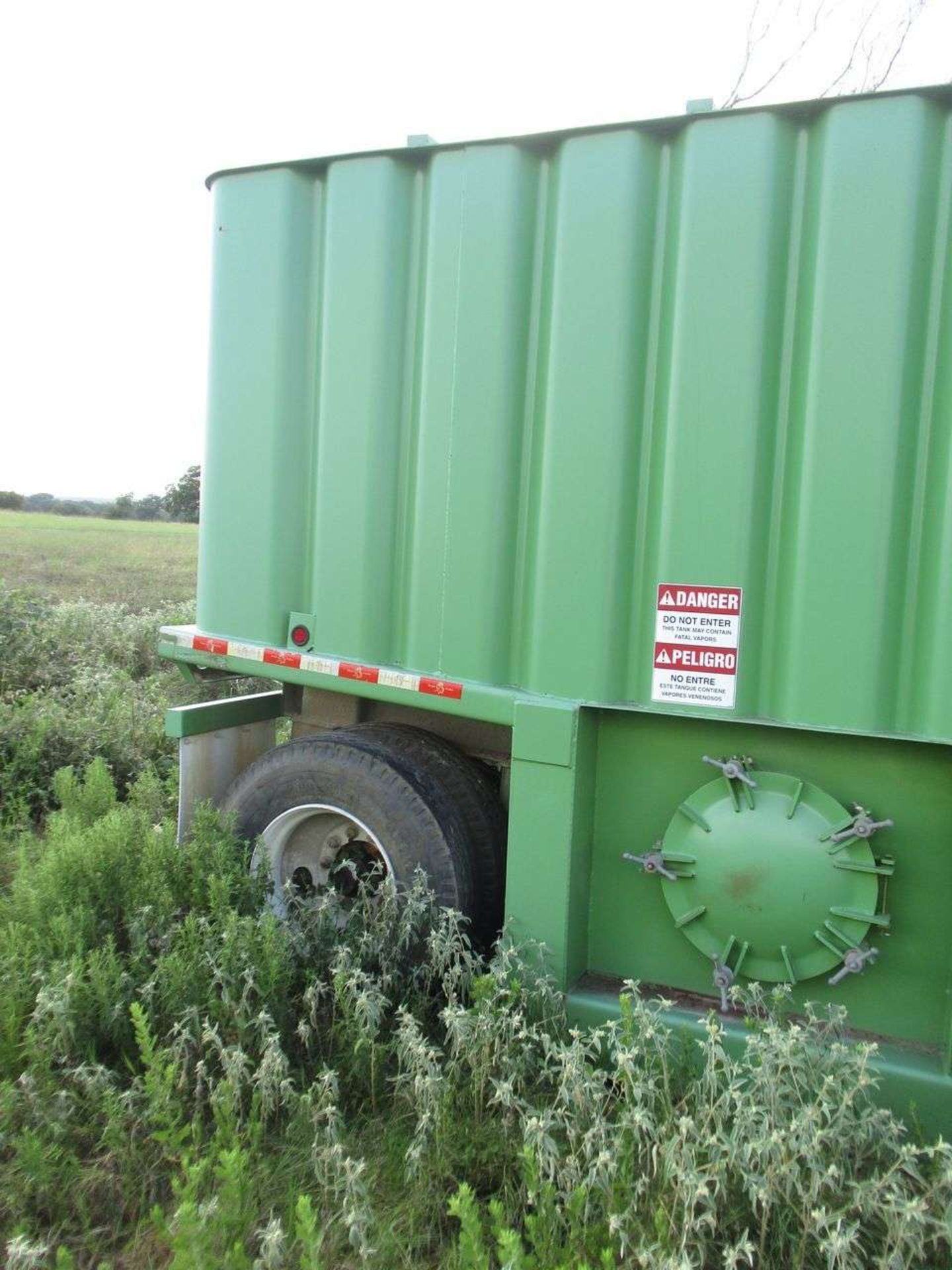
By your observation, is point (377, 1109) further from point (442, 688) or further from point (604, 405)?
point (604, 405)

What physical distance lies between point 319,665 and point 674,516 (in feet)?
4.38

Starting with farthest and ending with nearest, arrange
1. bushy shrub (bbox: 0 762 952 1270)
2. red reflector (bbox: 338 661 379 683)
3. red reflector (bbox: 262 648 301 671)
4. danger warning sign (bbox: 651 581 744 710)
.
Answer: red reflector (bbox: 262 648 301 671)
red reflector (bbox: 338 661 379 683)
danger warning sign (bbox: 651 581 744 710)
bushy shrub (bbox: 0 762 952 1270)

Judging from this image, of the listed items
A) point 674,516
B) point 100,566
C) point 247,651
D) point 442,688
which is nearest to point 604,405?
point 674,516

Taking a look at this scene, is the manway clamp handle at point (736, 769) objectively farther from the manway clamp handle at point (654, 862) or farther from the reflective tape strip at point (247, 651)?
the reflective tape strip at point (247, 651)

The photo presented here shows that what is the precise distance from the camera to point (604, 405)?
2.91 meters

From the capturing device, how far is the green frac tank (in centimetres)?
→ 262

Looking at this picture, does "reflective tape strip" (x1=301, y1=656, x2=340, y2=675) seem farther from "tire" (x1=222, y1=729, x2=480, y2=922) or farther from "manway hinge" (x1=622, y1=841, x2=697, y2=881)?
"manway hinge" (x1=622, y1=841, x2=697, y2=881)

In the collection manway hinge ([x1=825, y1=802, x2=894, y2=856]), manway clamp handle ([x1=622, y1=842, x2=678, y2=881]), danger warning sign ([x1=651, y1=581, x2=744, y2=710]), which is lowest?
manway clamp handle ([x1=622, y1=842, x2=678, y2=881])

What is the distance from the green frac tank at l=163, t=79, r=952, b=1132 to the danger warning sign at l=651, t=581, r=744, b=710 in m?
0.01

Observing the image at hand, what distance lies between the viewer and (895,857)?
2.75 meters

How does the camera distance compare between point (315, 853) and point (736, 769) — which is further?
point (315, 853)

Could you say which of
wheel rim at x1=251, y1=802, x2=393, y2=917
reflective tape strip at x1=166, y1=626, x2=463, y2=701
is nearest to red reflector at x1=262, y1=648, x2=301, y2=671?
reflective tape strip at x1=166, y1=626, x2=463, y2=701

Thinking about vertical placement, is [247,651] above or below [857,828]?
above

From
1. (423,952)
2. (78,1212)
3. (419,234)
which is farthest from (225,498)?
(78,1212)
